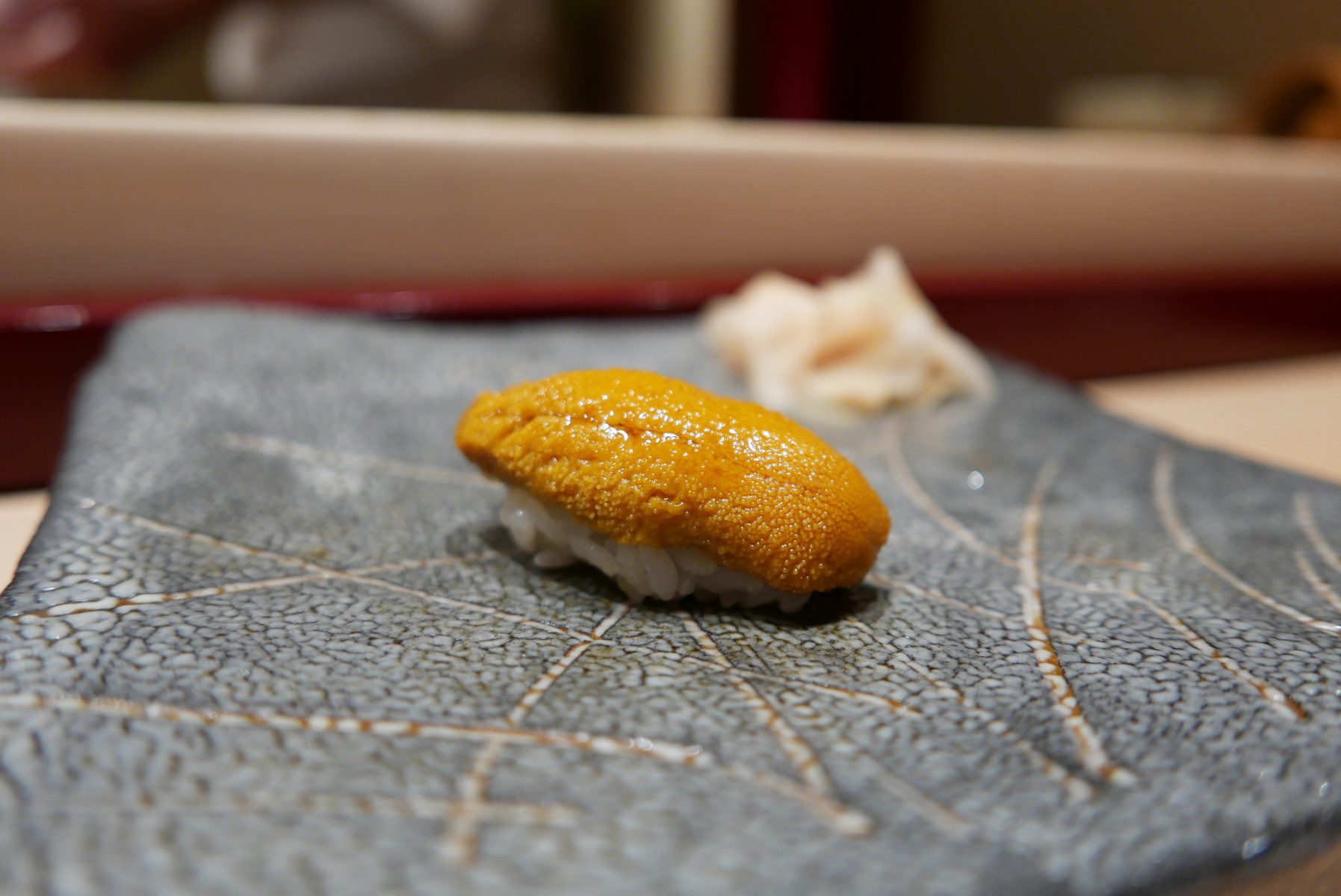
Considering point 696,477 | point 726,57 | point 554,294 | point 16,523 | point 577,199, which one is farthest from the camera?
point 726,57

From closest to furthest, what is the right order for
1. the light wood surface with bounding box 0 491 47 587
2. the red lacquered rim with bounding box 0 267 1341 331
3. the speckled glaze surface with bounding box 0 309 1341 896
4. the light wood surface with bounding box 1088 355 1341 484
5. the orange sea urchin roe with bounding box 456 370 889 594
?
the speckled glaze surface with bounding box 0 309 1341 896, the orange sea urchin roe with bounding box 456 370 889 594, the light wood surface with bounding box 0 491 47 587, the red lacquered rim with bounding box 0 267 1341 331, the light wood surface with bounding box 1088 355 1341 484

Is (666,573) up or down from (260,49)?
down

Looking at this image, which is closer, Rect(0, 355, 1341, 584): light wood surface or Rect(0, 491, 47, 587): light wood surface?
Rect(0, 491, 47, 587): light wood surface

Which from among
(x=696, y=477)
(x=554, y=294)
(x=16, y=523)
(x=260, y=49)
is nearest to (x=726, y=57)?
(x=260, y=49)

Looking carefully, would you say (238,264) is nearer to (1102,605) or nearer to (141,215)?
(141,215)

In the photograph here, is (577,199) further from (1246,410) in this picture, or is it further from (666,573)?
(1246,410)

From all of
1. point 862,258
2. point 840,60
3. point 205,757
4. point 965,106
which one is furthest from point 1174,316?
point 965,106

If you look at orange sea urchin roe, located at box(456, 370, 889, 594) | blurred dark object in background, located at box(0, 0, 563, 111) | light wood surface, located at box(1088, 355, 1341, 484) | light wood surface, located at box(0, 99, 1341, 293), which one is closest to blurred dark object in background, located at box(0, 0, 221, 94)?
blurred dark object in background, located at box(0, 0, 563, 111)

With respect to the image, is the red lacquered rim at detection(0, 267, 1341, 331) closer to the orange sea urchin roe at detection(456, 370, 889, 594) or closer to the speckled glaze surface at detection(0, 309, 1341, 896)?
the speckled glaze surface at detection(0, 309, 1341, 896)
